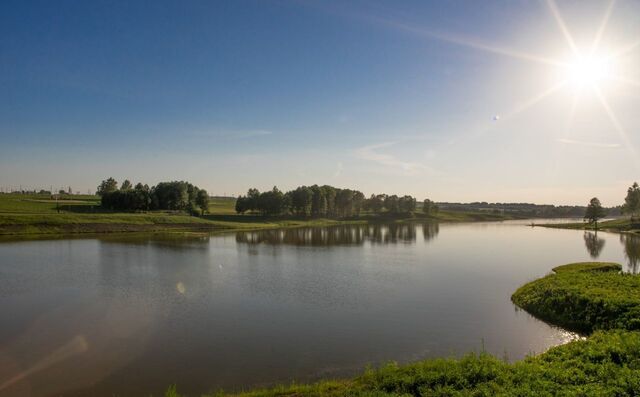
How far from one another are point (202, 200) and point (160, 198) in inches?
557

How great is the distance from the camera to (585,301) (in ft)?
99.5

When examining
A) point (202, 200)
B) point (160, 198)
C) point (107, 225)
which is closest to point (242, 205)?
point (202, 200)

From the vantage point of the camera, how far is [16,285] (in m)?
40.4

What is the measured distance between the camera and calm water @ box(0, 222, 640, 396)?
21203mm

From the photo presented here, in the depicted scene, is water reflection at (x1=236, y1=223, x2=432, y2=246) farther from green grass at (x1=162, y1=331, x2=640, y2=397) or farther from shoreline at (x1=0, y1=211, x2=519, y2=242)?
green grass at (x1=162, y1=331, x2=640, y2=397)

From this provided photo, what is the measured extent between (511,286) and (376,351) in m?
26.8

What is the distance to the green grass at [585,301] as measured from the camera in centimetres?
2648

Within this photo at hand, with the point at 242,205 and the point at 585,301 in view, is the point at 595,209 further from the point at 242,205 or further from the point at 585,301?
the point at 585,301

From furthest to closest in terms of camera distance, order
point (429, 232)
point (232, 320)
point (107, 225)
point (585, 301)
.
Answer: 1. point (429, 232)
2. point (107, 225)
3. point (585, 301)
4. point (232, 320)

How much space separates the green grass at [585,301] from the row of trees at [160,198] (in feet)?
392

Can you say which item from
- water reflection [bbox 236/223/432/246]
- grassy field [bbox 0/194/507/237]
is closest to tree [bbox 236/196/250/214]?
grassy field [bbox 0/194/507/237]

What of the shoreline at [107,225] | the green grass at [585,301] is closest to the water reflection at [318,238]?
the shoreline at [107,225]

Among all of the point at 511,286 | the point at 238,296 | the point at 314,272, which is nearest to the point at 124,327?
the point at 238,296

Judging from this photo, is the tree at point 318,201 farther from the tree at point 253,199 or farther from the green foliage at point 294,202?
the tree at point 253,199
